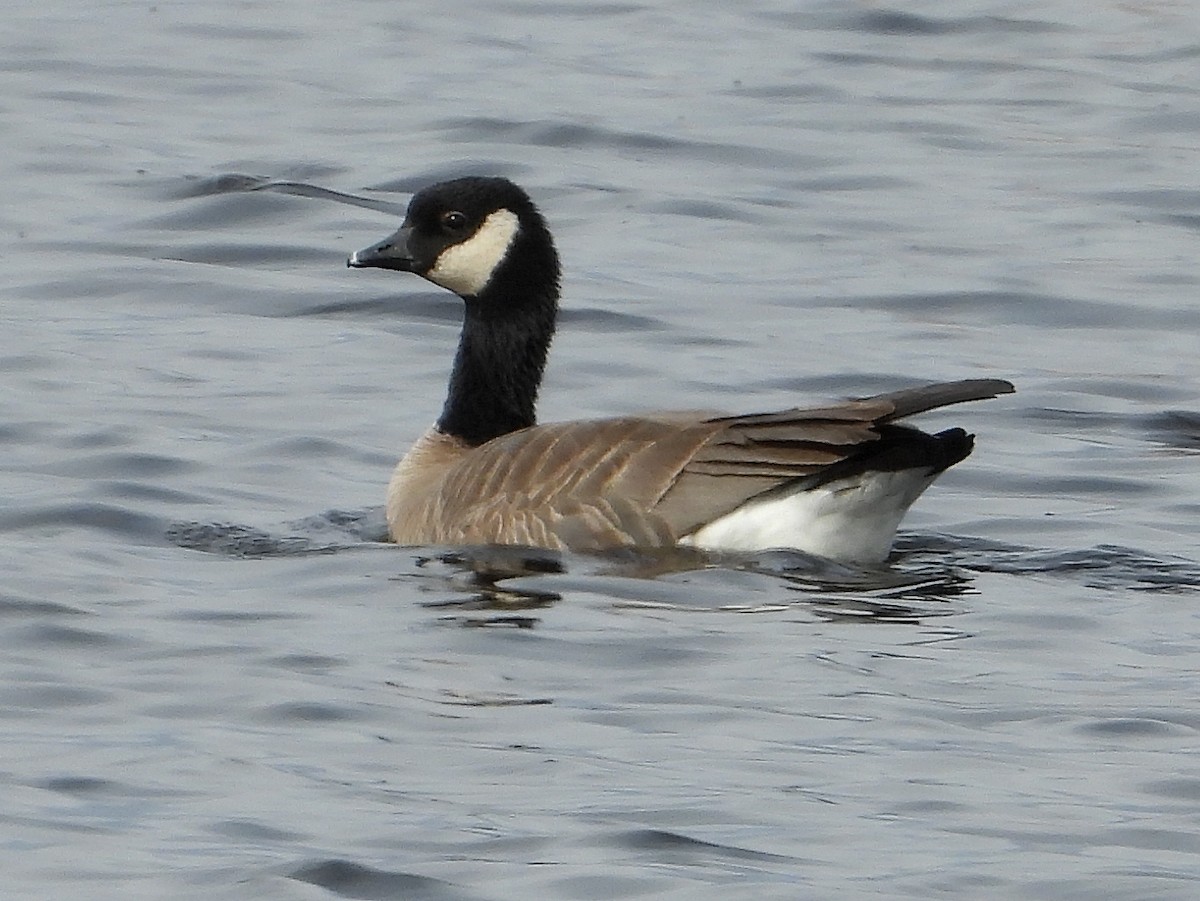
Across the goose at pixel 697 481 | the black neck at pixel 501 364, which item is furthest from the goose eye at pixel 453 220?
the goose at pixel 697 481

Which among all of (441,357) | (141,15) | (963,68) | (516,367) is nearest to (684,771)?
(516,367)

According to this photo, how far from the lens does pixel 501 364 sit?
11.3m

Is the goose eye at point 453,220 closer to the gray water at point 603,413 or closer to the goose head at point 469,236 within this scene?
the goose head at point 469,236

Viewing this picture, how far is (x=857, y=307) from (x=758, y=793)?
25.6 ft

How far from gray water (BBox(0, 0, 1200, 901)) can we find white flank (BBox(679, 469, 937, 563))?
105 mm

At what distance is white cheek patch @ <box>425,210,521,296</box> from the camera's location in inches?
440

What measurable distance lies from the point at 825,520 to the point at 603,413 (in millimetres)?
3075

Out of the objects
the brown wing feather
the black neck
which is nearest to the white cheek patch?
the black neck

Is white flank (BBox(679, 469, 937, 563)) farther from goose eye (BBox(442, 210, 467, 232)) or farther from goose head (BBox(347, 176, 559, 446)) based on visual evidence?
goose eye (BBox(442, 210, 467, 232))

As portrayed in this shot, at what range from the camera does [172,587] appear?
9.48 metres

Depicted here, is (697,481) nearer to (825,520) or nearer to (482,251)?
(825,520)

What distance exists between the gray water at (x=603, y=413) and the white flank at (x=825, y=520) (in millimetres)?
105

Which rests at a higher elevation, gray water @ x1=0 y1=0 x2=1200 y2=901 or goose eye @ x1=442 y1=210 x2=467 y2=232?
goose eye @ x1=442 y1=210 x2=467 y2=232

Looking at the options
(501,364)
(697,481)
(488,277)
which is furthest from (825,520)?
(488,277)
